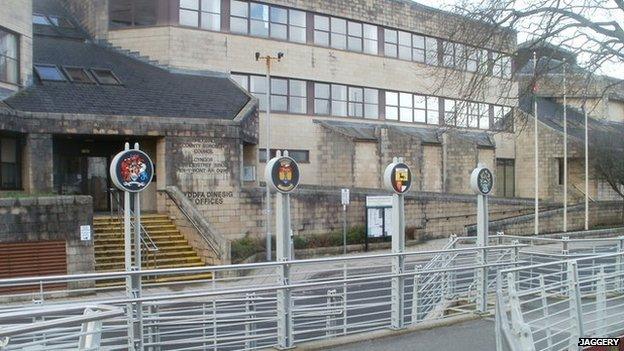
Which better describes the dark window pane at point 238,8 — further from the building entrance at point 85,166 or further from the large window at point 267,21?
the building entrance at point 85,166

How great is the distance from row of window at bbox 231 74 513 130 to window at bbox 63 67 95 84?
24.0ft

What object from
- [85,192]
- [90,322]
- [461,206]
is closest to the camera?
[90,322]

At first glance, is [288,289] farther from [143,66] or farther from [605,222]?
[605,222]

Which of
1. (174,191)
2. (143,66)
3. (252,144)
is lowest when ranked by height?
(174,191)

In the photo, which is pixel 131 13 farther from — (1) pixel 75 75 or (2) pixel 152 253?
(2) pixel 152 253

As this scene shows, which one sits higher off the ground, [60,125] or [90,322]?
[60,125]

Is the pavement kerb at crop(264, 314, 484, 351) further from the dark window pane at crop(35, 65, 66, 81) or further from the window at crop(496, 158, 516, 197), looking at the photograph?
the window at crop(496, 158, 516, 197)

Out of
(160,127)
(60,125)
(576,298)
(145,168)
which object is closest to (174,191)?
(160,127)

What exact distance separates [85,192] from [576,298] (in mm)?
21863

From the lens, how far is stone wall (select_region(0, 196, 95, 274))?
58.5 feet

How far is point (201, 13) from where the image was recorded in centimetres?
3088

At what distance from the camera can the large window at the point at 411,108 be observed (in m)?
38.4

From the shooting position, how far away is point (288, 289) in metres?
8.28

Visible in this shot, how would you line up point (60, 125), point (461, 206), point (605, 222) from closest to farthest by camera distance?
point (60, 125) < point (461, 206) < point (605, 222)
